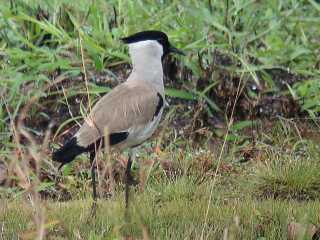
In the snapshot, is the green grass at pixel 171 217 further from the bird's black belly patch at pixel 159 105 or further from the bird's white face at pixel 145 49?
the bird's white face at pixel 145 49

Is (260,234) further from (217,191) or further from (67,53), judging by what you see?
(67,53)

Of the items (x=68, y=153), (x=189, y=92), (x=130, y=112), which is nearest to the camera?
(x=68, y=153)

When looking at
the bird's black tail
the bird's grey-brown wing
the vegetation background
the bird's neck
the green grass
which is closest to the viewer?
the green grass

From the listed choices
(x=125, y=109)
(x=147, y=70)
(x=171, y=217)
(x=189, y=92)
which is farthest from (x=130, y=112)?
(x=189, y=92)

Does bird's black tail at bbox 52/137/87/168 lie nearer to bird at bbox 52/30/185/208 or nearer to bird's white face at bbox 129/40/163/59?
bird at bbox 52/30/185/208

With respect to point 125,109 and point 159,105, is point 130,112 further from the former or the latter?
point 159,105

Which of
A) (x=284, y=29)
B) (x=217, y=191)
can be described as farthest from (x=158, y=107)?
(x=284, y=29)

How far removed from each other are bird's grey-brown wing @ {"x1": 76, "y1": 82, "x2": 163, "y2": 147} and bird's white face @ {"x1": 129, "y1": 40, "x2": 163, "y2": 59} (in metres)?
0.23

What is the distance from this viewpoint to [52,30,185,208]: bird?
5191 mm

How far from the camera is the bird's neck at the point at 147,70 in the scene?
5.70m

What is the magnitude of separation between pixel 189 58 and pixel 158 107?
1.93 m

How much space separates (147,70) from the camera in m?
5.71

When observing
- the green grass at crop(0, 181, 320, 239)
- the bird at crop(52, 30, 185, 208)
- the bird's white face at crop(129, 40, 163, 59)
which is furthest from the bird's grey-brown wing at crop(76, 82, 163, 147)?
the green grass at crop(0, 181, 320, 239)

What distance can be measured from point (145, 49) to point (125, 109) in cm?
51
